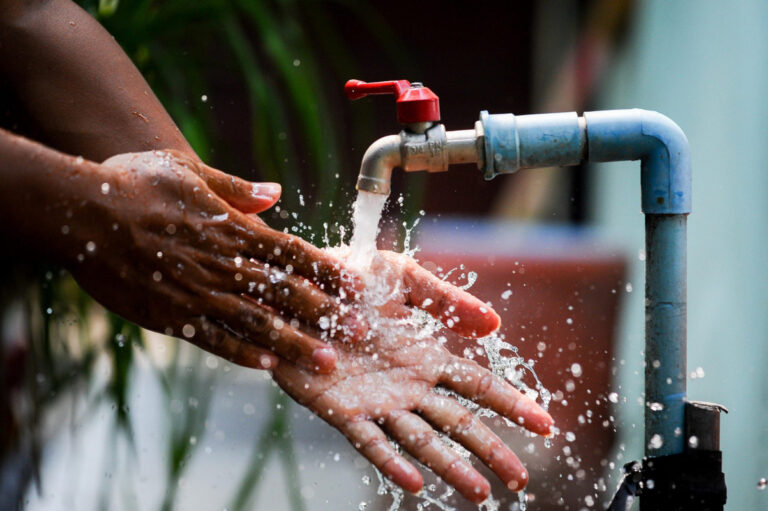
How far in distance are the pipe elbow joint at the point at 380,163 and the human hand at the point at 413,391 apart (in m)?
0.27

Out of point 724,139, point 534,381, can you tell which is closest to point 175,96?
point 534,381

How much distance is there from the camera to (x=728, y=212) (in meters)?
1.64

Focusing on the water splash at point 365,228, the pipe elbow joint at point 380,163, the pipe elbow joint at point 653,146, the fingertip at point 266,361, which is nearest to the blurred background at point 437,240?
the water splash at point 365,228

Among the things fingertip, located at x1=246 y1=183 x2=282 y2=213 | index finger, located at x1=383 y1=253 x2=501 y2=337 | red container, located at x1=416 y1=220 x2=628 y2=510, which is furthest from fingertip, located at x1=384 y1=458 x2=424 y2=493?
red container, located at x1=416 y1=220 x2=628 y2=510

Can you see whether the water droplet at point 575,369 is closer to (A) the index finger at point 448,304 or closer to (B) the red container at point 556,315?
(B) the red container at point 556,315

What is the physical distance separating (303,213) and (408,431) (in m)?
0.77

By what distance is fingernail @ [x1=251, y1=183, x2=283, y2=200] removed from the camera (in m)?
1.00

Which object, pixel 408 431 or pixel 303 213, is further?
pixel 303 213

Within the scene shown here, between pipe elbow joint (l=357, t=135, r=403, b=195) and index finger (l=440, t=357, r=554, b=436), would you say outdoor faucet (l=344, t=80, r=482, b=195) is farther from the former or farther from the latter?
index finger (l=440, t=357, r=554, b=436)

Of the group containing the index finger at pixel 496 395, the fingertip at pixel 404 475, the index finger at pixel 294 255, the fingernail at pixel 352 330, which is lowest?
the fingertip at pixel 404 475

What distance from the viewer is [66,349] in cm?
140

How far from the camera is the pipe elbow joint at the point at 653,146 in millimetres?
792

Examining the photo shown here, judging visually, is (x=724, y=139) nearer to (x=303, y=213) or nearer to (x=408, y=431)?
(x=303, y=213)

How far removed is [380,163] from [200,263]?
27cm
